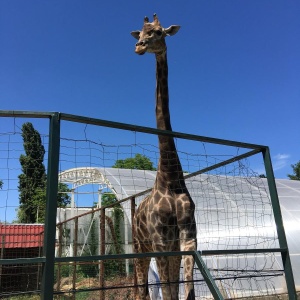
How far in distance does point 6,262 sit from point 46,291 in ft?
1.13

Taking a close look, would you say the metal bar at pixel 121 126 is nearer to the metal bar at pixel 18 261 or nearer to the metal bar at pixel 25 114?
the metal bar at pixel 25 114

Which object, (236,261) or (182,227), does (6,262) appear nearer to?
(182,227)

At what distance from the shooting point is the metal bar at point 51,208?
8.38 ft

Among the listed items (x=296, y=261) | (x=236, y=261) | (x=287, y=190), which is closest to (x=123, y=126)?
(x=236, y=261)

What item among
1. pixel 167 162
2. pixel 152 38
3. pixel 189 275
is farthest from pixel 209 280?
pixel 152 38

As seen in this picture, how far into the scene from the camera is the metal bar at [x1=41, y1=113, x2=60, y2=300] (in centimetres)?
255

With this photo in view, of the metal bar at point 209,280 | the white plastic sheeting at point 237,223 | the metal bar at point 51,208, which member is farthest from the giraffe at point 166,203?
the white plastic sheeting at point 237,223

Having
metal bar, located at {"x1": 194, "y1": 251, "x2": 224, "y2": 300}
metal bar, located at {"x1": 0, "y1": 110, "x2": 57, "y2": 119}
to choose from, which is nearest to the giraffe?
metal bar, located at {"x1": 194, "y1": 251, "x2": 224, "y2": 300}

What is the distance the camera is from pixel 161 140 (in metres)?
4.45

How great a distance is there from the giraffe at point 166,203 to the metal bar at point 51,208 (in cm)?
124

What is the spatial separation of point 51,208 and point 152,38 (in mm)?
2794

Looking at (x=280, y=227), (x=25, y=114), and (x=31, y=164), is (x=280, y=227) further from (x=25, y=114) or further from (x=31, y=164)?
(x=25, y=114)

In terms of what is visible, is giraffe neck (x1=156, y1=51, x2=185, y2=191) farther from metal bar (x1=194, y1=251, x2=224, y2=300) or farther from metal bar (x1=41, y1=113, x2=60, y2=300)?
metal bar (x1=41, y1=113, x2=60, y2=300)

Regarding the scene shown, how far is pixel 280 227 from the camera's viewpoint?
12.7 feet
